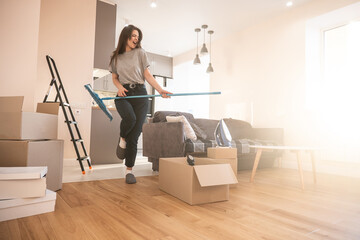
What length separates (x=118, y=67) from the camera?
2.15 meters

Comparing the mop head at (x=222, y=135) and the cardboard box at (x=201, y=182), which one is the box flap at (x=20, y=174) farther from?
the mop head at (x=222, y=135)

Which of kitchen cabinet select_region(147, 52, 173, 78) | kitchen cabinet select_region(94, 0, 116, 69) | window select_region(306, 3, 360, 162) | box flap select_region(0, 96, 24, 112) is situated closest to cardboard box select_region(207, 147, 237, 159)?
box flap select_region(0, 96, 24, 112)

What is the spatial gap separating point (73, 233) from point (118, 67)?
58.6 inches

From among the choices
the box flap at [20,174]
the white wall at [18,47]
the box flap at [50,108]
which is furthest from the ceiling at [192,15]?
the box flap at [20,174]

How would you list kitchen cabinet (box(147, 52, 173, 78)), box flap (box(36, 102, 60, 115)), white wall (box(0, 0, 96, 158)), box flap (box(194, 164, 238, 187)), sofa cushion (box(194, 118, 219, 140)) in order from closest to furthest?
box flap (box(194, 164, 238, 187)) → box flap (box(36, 102, 60, 115)) → white wall (box(0, 0, 96, 158)) → sofa cushion (box(194, 118, 219, 140)) → kitchen cabinet (box(147, 52, 173, 78))

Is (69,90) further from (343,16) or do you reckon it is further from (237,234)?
(343,16)

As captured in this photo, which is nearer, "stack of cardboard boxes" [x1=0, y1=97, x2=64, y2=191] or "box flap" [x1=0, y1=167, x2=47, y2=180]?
"box flap" [x1=0, y1=167, x2=47, y2=180]

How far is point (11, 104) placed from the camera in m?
1.58

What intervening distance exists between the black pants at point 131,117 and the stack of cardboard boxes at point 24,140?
1.91 feet

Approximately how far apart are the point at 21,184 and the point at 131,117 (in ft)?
3.29

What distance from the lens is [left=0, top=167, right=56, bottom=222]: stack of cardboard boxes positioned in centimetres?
118

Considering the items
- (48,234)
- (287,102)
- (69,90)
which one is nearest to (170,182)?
(48,234)

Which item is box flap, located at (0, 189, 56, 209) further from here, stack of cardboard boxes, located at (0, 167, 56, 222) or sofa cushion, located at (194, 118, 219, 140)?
sofa cushion, located at (194, 118, 219, 140)

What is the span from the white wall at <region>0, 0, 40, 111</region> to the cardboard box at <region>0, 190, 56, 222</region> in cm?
89
